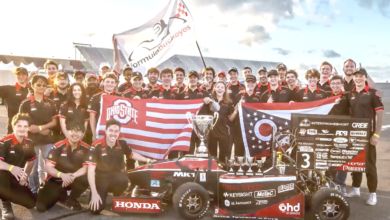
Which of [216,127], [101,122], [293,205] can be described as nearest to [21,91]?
[101,122]

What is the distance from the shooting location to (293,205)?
4.23 metres

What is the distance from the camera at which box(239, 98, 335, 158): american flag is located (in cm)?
550

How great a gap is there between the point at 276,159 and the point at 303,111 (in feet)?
4.25

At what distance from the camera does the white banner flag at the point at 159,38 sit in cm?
784

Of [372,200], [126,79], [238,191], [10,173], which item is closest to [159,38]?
[126,79]

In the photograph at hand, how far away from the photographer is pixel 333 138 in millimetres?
4609

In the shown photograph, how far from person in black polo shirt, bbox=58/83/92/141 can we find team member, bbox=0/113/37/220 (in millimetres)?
870

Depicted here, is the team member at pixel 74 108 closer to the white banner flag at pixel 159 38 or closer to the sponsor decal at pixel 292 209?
the white banner flag at pixel 159 38

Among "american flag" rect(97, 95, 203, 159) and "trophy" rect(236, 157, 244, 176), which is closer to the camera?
"trophy" rect(236, 157, 244, 176)

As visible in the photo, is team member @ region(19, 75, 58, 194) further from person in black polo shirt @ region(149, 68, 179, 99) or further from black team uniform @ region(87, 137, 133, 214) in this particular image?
person in black polo shirt @ region(149, 68, 179, 99)

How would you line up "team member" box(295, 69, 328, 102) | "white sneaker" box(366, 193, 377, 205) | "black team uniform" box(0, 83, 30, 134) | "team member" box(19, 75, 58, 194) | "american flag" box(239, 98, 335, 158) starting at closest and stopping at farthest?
"white sneaker" box(366, 193, 377, 205) < "team member" box(19, 75, 58, 194) < "american flag" box(239, 98, 335, 158) < "black team uniform" box(0, 83, 30, 134) < "team member" box(295, 69, 328, 102)

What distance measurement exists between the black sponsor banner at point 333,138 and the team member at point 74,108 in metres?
3.66

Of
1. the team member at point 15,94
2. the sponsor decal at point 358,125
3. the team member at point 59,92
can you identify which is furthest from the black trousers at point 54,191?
the sponsor decal at point 358,125

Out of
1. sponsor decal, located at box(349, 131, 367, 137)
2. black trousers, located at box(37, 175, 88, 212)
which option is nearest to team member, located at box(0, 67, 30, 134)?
black trousers, located at box(37, 175, 88, 212)
